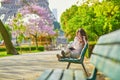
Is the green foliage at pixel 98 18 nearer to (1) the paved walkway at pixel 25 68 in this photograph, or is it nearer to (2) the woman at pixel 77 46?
(1) the paved walkway at pixel 25 68

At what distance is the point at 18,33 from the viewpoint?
5816 centimetres

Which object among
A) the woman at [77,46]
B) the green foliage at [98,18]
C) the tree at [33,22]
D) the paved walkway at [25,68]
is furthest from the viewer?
the tree at [33,22]

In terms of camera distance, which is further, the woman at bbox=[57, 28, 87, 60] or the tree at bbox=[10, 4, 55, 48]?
the tree at bbox=[10, 4, 55, 48]

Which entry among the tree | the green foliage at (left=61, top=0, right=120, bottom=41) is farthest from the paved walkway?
the tree

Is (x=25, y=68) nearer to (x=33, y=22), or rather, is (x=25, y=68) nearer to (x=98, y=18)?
(x=98, y=18)

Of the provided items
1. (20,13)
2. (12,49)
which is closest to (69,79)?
(12,49)

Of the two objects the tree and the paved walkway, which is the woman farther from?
the tree

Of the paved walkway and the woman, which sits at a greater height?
the woman

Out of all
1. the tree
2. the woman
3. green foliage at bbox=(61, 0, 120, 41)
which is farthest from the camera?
the tree

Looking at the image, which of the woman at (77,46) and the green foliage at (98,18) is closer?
the woman at (77,46)

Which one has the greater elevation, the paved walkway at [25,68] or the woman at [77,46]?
the woman at [77,46]

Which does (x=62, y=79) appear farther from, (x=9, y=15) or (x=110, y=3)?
(x=9, y=15)

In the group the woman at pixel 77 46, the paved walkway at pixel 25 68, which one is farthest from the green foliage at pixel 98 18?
the woman at pixel 77 46

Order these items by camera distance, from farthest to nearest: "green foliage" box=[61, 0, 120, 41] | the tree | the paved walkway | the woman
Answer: the tree, "green foliage" box=[61, 0, 120, 41], the paved walkway, the woman
